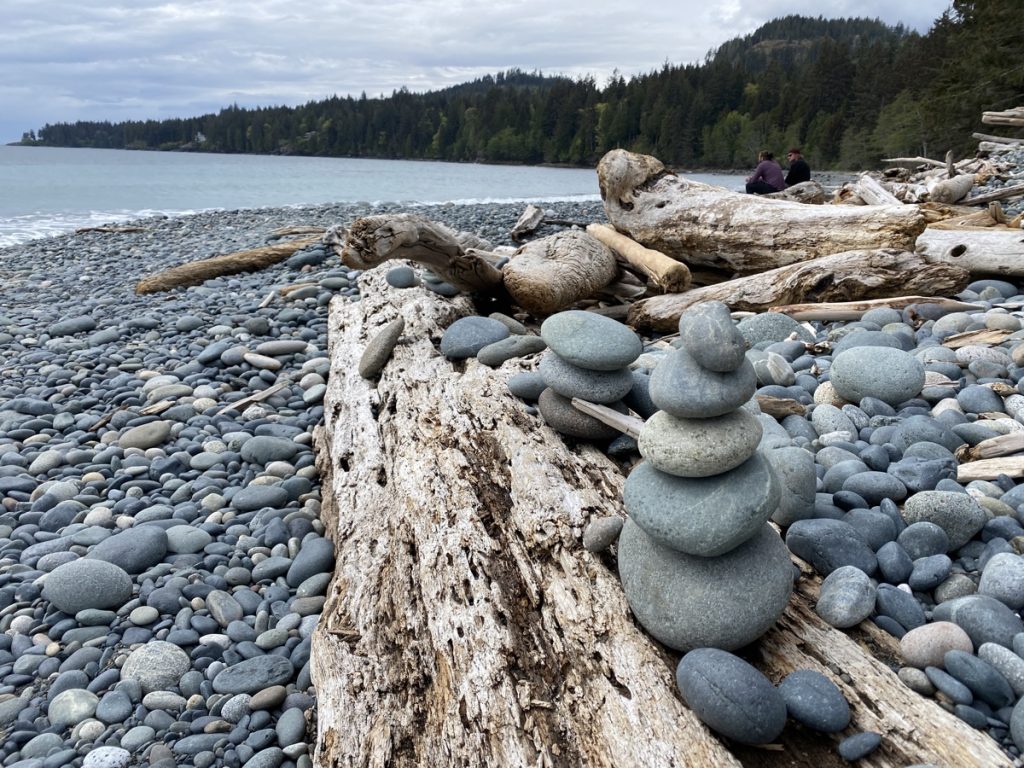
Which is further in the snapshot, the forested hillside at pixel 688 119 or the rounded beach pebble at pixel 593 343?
the forested hillside at pixel 688 119

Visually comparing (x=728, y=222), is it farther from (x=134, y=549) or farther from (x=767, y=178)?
(x=767, y=178)

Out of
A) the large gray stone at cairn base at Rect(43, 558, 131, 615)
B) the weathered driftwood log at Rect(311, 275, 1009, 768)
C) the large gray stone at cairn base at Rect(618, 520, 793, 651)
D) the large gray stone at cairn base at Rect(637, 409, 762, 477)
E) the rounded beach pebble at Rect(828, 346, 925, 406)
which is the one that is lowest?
the large gray stone at cairn base at Rect(43, 558, 131, 615)

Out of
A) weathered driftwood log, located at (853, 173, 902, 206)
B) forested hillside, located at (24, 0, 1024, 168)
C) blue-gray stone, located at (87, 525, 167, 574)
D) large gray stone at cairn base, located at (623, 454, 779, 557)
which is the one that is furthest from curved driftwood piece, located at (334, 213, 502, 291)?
forested hillside, located at (24, 0, 1024, 168)

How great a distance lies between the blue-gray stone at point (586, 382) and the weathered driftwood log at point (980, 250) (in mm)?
4059

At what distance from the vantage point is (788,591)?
2188mm

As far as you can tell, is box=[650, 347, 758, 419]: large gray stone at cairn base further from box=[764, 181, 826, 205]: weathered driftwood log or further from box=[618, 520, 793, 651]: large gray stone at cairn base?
box=[764, 181, 826, 205]: weathered driftwood log

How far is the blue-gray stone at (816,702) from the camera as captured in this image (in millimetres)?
1870

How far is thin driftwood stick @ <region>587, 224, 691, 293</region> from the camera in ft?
20.6

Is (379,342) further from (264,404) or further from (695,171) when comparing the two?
(695,171)

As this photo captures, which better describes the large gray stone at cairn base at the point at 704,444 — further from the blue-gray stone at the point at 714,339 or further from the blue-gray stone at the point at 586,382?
the blue-gray stone at the point at 586,382

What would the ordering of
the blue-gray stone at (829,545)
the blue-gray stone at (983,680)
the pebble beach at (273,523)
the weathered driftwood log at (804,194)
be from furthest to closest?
the weathered driftwood log at (804,194) → the blue-gray stone at (829,545) → the pebble beach at (273,523) → the blue-gray stone at (983,680)

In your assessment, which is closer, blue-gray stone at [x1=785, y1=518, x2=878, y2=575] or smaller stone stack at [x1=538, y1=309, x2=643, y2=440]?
blue-gray stone at [x1=785, y1=518, x2=878, y2=575]

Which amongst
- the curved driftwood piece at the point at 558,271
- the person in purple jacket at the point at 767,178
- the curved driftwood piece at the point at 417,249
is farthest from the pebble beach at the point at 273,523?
the person in purple jacket at the point at 767,178

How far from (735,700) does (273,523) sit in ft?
8.78
